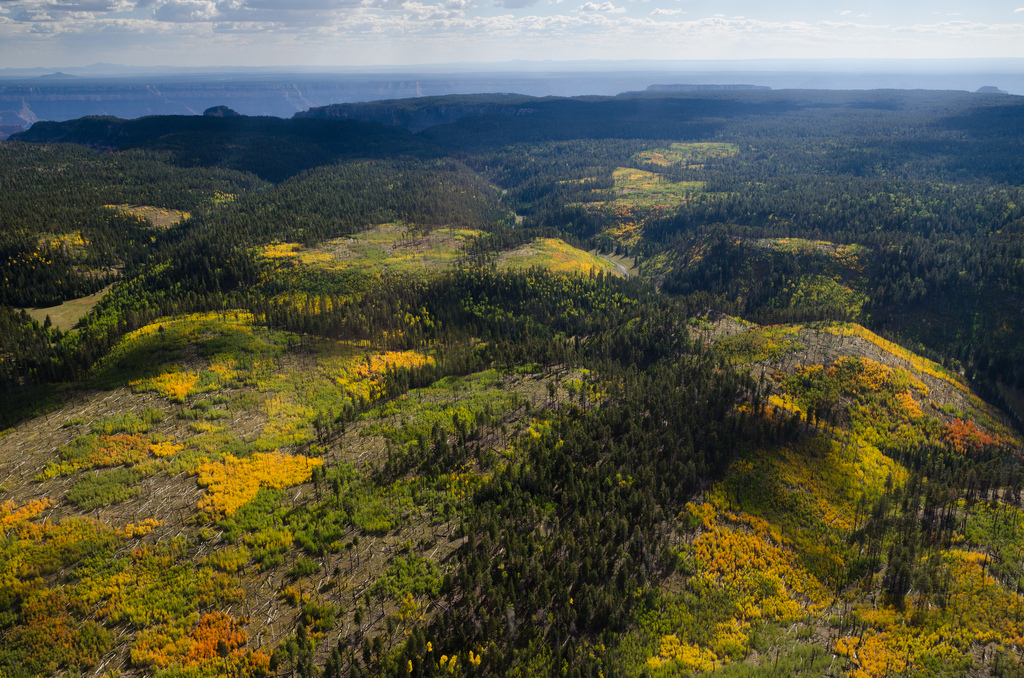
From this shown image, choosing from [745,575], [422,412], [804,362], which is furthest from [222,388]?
[804,362]

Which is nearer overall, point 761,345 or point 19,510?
point 19,510

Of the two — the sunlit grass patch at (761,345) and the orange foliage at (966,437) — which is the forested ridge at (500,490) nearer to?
the orange foliage at (966,437)

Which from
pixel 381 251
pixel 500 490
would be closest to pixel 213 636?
pixel 500 490

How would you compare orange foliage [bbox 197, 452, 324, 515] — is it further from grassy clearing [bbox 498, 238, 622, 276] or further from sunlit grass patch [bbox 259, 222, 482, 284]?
grassy clearing [bbox 498, 238, 622, 276]

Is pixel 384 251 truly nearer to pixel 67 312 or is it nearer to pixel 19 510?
pixel 67 312

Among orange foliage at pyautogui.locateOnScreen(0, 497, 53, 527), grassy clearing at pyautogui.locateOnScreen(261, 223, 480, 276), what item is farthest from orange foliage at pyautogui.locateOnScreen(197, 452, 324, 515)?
grassy clearing at pyautogui.locateOnScreen(261, 223, 480, 276)

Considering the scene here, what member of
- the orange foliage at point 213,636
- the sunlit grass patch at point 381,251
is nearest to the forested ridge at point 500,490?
the orange foliage at point 213,636

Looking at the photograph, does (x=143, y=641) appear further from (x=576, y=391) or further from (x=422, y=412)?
(x=576, y=391)

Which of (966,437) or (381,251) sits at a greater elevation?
(381,251)
